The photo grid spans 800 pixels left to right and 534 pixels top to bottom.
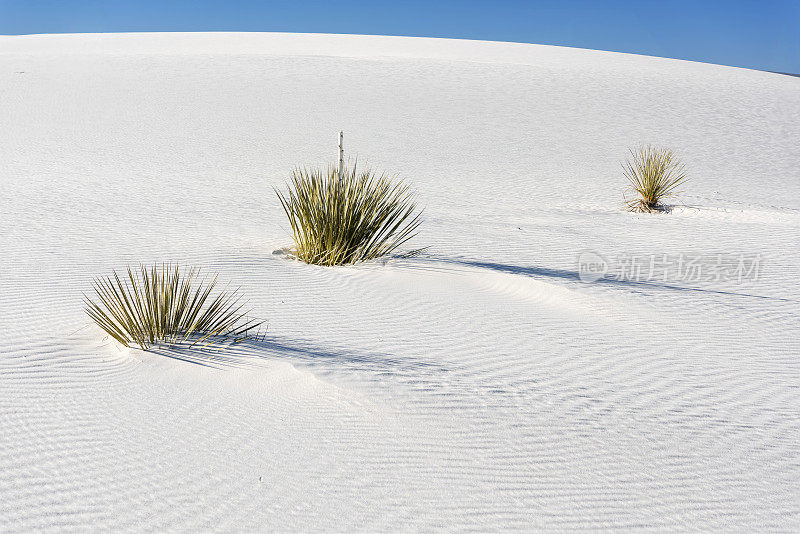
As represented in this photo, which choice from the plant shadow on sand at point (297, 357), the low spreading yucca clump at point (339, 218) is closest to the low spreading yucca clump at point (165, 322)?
the plant shadow on sand at point (297, 357)

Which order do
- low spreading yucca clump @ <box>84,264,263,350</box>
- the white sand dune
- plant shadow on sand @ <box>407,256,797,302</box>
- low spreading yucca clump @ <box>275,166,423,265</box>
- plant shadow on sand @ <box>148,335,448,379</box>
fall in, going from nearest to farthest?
1. the white sand dune
2. plant shadow on sand @ <box>148,335,448,379</box>
3. low spreading yucca clump @ <box>84,264,263,350</box>
4. plant shadow on sand @ <box>407,256,797,302</box>
5. low spreading yucca clump @ <box>275,166,423,265</box>

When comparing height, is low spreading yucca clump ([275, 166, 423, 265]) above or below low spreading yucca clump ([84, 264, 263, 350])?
above

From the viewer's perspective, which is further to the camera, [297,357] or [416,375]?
[297,357]

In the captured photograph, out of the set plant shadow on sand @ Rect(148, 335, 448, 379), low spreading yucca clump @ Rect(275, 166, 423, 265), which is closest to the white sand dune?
plant shadow on sand @ Rect(148, 335, 448, 379)

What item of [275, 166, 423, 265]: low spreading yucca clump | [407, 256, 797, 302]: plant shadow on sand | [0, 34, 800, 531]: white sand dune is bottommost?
[0, 34, 800, 531]: white sand dune

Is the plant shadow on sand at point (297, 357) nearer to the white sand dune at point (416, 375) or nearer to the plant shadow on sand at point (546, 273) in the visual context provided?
the white sand dune at point (416, 375)

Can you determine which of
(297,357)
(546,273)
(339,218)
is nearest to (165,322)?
(297,357)

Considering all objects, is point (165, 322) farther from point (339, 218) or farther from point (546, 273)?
point (546, 273)

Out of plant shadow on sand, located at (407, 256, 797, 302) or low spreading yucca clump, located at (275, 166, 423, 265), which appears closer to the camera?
plant shadow on sand, located at (407, 256, 797, 302)

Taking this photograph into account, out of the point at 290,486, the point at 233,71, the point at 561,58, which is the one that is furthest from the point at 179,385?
the point at 561,58

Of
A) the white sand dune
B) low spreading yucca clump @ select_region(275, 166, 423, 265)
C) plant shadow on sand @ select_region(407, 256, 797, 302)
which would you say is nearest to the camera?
the white sand dune

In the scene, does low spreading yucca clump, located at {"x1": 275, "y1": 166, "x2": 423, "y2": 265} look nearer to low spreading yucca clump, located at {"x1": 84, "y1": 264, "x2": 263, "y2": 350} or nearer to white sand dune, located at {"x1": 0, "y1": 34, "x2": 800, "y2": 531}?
white sand dune, located at {"x1": 0, "y1": 34, "x2": 800, "y2": 531}

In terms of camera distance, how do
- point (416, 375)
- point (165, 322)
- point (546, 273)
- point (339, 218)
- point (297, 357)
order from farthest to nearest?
point (546, 273) < point (339, 218) < point (165, 322) < point (297, 357) < point (416, 375)

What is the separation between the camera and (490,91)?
83.2ft
